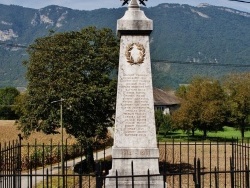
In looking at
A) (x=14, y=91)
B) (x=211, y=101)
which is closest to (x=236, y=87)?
(x=211, y=101)

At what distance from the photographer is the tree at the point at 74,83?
2486cm

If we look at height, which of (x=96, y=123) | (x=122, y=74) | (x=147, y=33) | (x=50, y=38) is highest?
(x=50, y=38)

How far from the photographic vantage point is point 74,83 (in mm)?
25391

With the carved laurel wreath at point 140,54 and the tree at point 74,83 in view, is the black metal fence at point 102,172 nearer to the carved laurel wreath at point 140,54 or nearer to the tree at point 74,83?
the tree at point 74,83

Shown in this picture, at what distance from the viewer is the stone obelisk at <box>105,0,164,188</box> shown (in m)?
11.6

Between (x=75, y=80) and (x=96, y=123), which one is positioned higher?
(x=75, y=80)

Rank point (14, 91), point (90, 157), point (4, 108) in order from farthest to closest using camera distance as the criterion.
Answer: point (14, 91) < point (4, 108) < point (90, 157)

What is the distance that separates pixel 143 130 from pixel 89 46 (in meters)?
15.4

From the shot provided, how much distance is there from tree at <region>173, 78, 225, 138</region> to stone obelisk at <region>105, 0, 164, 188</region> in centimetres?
3817

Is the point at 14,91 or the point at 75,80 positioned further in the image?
the point at 14,91

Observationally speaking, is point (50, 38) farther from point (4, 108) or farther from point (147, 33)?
point (4, 108)

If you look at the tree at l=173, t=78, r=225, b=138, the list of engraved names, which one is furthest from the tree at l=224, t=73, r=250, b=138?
the list of engraved names

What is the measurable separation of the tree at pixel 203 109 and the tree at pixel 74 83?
80.6 feet

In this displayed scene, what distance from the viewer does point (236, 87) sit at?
55.4m
